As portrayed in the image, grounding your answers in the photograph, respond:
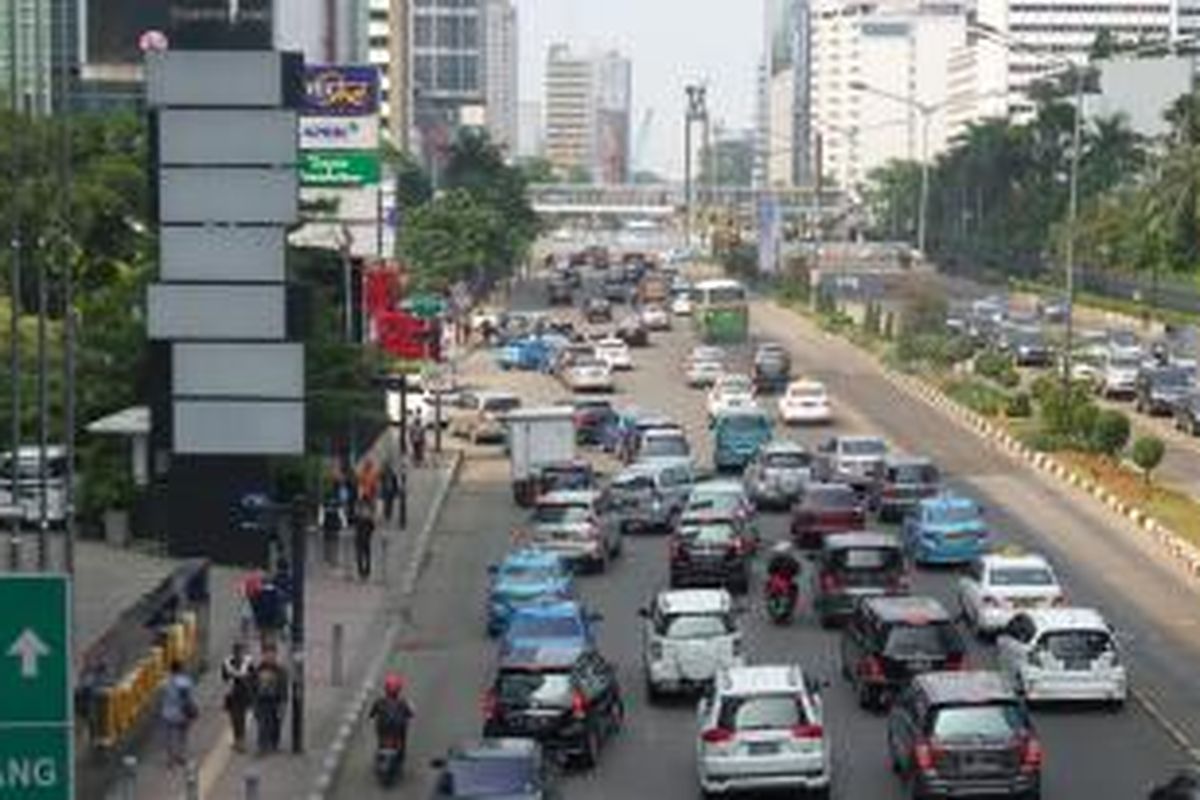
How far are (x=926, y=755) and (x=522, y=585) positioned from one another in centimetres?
1499

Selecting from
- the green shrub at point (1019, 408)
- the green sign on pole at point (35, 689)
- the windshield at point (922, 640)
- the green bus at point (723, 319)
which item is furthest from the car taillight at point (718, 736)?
the green bus at point (723, 319)

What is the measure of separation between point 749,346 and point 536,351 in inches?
576

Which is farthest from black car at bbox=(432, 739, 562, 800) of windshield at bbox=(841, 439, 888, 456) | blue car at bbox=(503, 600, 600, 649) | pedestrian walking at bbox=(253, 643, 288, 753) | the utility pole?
windshield at bbox=(841, 439, 888, 456)

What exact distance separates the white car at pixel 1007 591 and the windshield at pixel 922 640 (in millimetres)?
5818

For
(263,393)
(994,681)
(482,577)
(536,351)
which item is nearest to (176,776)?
(994,681)

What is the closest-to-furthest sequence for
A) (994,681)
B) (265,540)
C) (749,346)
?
(994,681), (265,540), (749,346)

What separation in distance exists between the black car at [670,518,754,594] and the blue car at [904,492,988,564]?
4.22 m

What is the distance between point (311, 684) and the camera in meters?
37.4

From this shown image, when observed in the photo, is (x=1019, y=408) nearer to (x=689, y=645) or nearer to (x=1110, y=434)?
(x=1110, y=434)

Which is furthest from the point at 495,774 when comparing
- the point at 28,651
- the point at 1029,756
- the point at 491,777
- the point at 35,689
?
the point at 28,651

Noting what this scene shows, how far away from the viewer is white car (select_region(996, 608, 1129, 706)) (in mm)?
33781

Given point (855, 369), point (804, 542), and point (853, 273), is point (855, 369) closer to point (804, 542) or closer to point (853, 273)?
point (804, 542)

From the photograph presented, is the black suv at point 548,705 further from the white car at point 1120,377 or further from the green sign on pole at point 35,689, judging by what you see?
the white car at point 1120,377

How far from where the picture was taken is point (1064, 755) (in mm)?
31516
